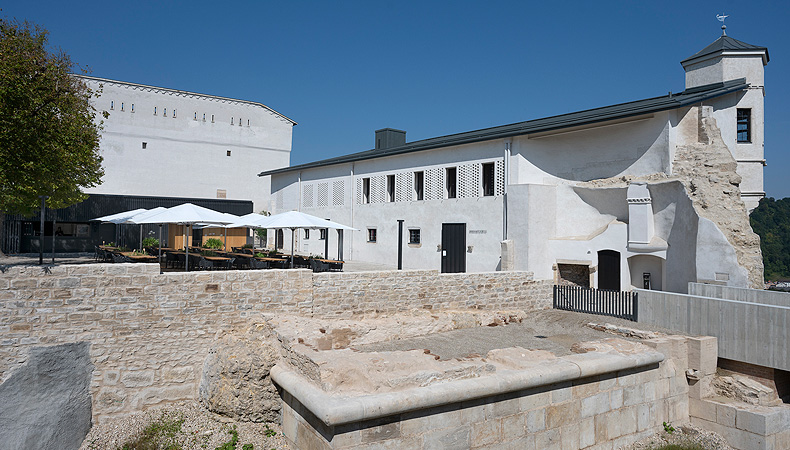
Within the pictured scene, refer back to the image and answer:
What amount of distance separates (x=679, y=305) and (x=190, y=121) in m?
34.5

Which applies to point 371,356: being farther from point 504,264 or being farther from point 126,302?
point 504,264

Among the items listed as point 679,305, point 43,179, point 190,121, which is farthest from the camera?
point 190,121

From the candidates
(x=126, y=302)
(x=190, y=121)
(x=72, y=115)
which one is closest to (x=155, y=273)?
(x=126, y=302)

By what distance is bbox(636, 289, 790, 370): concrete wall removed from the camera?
9.12 metres

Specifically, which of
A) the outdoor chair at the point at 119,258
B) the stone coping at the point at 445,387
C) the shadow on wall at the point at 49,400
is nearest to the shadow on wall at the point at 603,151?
the stone coping at the point at 445,387

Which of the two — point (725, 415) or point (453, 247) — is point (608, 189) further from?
point (725, 415)

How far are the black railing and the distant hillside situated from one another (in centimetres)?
2983

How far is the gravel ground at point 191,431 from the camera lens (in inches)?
317

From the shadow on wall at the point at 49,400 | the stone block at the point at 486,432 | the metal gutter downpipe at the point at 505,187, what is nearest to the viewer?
the stone block at the point at 486,432

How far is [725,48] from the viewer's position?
16.4 meters

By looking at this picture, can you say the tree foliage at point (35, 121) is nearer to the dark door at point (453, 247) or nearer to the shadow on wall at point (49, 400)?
the shadow on wall at point (49, 400)

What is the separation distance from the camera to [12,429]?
7.68m

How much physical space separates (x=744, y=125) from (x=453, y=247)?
10.7 metres

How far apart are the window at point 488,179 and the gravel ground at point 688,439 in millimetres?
11056
